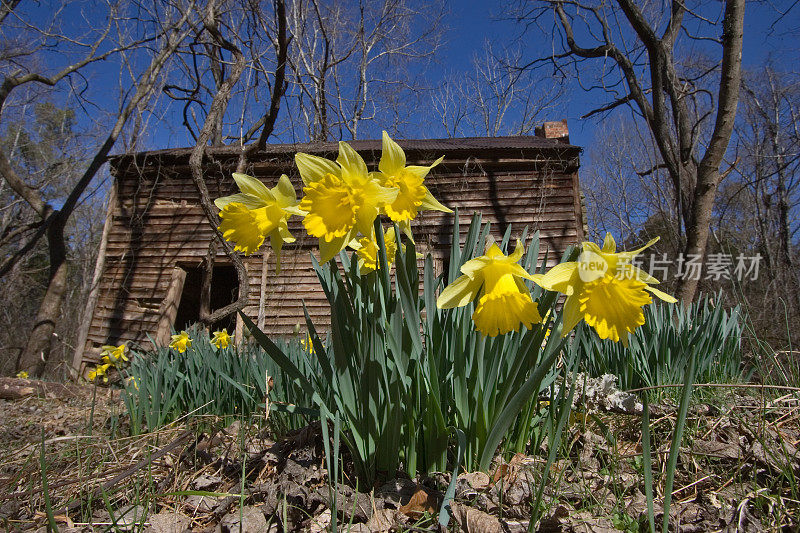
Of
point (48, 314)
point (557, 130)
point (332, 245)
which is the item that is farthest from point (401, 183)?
point (48, 314)

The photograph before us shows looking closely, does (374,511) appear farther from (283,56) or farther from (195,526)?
(283,56)

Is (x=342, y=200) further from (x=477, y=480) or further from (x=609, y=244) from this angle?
(x=477, y=480)

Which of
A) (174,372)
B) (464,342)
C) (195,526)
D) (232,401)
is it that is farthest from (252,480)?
(174,372)

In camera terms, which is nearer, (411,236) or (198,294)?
(411,236)

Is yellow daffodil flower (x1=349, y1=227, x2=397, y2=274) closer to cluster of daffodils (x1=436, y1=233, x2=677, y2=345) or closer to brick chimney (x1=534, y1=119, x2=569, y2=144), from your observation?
cluster of daffodils (x1=436, y1=233, x2=677, y2=345)

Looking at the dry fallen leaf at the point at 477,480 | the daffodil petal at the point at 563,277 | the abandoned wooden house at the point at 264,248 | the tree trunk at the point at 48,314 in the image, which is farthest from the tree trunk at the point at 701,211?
the tree trunk at the point at 48,314

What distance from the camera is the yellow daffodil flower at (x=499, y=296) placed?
100 cm

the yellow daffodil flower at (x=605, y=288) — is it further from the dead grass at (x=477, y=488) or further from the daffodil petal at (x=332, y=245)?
the daffodil petal at (x=332, y=245)

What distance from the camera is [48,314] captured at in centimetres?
870

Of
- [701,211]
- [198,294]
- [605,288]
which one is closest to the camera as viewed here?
[605,288]

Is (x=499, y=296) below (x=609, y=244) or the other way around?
below

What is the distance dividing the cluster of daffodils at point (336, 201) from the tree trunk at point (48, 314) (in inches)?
363

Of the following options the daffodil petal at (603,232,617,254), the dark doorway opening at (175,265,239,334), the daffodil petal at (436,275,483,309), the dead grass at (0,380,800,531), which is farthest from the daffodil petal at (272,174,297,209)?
the dark doorway opening at (175,265,239,334)

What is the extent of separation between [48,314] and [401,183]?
1039cm
